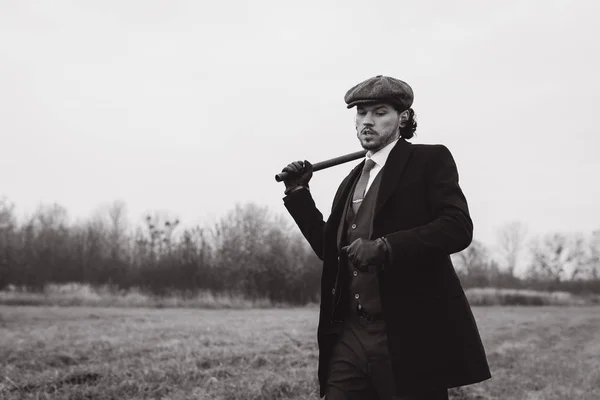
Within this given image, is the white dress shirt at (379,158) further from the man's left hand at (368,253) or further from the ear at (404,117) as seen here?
the man's left hand at (368,253)

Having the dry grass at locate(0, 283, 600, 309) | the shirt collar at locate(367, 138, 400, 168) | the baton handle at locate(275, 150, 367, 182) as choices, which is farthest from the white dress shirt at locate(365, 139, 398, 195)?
the dry grass at locate(0, 283, 600, 309)

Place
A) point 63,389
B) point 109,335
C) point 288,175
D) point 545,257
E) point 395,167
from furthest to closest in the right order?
1. point 545,257
2. point 109,335
3. point 63,389
4. point 288,175
5. point 395,167

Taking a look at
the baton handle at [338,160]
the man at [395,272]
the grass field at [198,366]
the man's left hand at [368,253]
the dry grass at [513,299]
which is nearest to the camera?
the man's left hand at [368,253]

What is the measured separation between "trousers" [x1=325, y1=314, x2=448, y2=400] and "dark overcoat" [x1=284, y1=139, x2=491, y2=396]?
0.24 feet

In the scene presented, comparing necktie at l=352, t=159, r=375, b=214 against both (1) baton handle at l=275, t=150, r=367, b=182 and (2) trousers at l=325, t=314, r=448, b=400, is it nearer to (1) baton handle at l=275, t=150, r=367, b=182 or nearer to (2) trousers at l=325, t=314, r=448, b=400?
(1) baton handle at l=275, t=150, r=367, b=182

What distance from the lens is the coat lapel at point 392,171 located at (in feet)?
9.23

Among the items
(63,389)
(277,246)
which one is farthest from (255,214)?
(63,389)

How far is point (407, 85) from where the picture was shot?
3068 mm

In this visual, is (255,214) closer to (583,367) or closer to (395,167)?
(583,367)

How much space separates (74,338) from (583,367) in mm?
7523

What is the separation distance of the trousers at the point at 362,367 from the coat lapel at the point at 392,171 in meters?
0.53

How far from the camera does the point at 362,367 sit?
281 cm

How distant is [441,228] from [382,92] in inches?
30.5

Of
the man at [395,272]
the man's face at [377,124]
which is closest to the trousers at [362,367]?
the man at [395,272]
